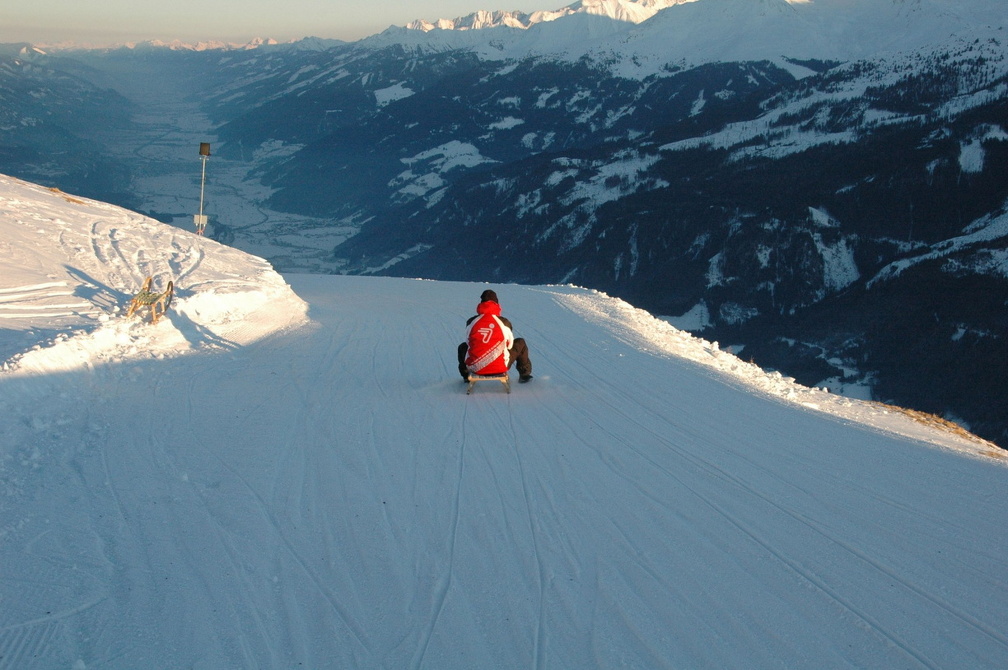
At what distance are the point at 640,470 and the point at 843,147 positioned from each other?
13337 centimetres

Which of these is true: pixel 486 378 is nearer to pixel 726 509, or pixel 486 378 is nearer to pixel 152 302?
pixel 726 509

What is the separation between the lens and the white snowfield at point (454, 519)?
477 cm

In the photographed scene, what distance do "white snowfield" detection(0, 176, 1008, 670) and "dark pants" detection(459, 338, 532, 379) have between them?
395 mm

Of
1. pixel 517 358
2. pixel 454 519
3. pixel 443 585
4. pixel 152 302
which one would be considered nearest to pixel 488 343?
pixel 517 358

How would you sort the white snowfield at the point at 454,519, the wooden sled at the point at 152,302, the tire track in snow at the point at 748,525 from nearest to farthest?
the white snowfield at the point at 454,519 < the tire track in snow at the point at 748,525 < the wooden sled at the point at 152,302

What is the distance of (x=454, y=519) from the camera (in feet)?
21.3

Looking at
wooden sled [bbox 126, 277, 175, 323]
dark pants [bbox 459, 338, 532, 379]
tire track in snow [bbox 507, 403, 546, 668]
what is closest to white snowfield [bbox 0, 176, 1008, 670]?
tire track in snow [bbox 507, 403, 546, 668]

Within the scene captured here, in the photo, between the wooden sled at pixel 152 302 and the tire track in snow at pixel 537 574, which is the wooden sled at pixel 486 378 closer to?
the tire track in snow at pixel 537 574

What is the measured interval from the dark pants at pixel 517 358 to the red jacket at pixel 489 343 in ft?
0.53

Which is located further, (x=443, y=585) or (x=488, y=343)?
(x=488, y=343)


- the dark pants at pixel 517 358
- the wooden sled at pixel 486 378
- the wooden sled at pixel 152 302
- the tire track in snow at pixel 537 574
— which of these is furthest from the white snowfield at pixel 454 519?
the wooden sled at pixel 152 302

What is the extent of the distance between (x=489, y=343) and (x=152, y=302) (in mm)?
6152

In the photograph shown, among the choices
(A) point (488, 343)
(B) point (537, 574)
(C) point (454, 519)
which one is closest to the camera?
(B) point (537, 574)

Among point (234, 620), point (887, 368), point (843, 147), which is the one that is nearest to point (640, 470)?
point (234, 620)
